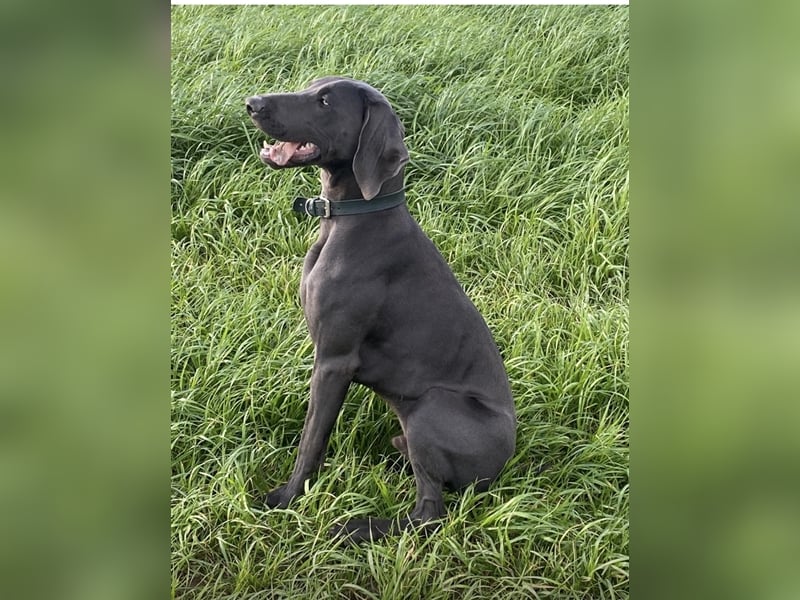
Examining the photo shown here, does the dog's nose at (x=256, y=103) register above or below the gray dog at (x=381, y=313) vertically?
above

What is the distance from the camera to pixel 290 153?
255 cm

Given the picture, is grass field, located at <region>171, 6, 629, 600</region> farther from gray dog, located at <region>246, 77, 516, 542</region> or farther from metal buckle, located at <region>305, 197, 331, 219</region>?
metal buckle, located at <region>305, 197, 331, 219</region>

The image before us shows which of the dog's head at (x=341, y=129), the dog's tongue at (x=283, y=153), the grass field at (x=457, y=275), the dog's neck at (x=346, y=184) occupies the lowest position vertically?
the grass field at (x=457, y=275)

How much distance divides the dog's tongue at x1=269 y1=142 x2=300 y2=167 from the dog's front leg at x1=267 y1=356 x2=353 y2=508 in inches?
24.8

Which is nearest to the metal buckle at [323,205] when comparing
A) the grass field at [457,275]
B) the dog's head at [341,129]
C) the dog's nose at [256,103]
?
the dog's head at [341,129]

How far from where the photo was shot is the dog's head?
8.17 ft

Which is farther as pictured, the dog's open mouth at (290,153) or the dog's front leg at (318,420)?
the dog's front leg at (318,420)

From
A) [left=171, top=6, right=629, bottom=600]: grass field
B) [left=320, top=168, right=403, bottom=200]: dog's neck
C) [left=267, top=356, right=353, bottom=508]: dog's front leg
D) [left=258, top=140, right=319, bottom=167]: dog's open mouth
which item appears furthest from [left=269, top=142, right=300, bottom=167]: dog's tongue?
[left=171, top=6, right=629, bottom=600]: grass field

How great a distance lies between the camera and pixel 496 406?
8.95ft

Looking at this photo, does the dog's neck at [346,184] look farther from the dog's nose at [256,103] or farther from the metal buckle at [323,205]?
the dog's nose at [256,103]

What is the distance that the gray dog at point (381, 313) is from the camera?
2.52 meters
